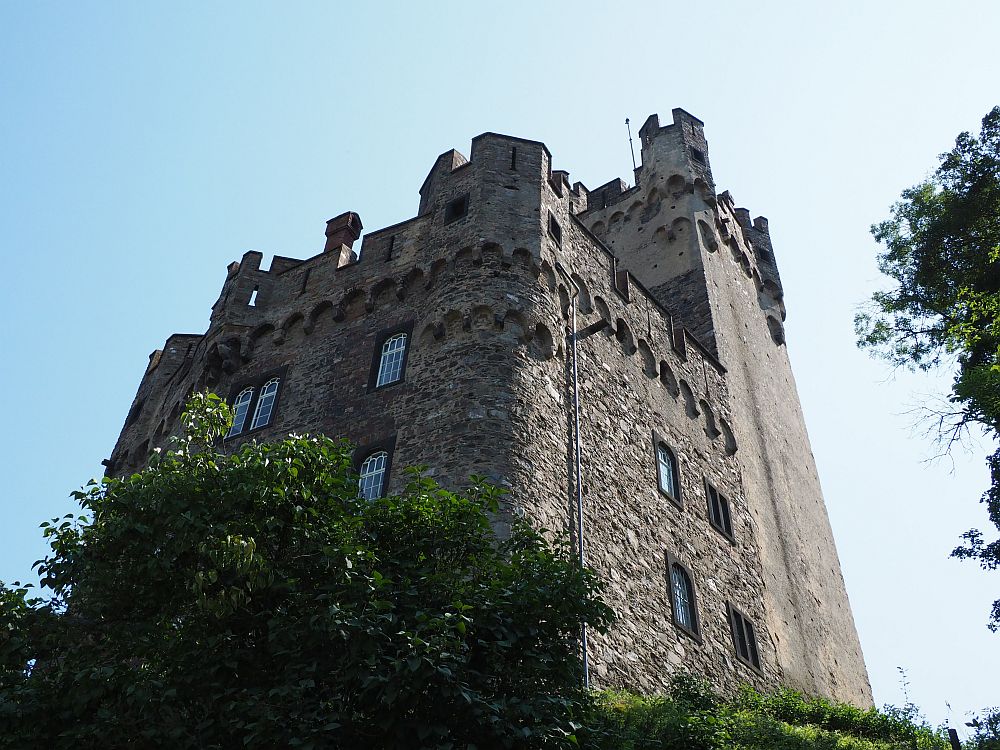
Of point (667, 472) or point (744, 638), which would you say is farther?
point (667, 472)

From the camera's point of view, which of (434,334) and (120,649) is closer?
(120,649)

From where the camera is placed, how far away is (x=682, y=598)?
1897cm

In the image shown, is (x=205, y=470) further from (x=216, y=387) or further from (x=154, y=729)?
(x=216, y=387)

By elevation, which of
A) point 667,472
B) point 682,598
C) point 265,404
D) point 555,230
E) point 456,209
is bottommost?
point 682,598

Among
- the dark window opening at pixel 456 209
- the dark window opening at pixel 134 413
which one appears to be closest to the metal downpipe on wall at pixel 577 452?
the dark window opening at pixel 456 209

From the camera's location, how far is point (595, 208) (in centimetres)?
3412

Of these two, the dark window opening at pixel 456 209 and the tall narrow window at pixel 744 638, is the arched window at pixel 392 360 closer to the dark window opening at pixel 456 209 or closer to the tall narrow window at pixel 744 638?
the dark window opening at pixel 456 209

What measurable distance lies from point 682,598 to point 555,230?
25.7 feet

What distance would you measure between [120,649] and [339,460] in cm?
318

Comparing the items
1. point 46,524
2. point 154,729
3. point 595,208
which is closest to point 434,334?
point 46,524

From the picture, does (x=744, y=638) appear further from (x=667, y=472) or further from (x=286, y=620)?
(x=286, y=620)

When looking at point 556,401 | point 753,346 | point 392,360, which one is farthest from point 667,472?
point 753,346

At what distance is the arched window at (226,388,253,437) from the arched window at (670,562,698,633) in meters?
9.04

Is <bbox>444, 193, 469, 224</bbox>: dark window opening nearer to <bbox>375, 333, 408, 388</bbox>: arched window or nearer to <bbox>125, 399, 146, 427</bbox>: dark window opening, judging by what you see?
<bbox>375, 333, 408, 388</bbox>: arched window
